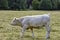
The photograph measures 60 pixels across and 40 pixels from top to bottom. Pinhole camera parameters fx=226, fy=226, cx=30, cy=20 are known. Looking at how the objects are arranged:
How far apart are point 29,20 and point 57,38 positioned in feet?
5.03

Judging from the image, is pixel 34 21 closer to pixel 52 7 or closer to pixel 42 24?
pixel 42 24

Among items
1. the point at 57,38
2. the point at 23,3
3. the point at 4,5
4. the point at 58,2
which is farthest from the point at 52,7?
the point at 57,38

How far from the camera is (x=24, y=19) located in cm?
959

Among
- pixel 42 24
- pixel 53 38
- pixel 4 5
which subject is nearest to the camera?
pixel 42 24

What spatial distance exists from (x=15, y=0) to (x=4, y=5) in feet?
13.1

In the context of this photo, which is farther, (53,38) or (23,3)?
(23,3)

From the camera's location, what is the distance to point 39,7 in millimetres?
63594

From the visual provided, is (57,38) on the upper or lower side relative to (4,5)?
upper

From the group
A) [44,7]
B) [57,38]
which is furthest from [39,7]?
[57,38]

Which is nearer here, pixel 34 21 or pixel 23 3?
pixel 34 21

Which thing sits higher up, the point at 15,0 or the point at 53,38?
the point at 53,38

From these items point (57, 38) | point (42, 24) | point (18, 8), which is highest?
point (42, 24)

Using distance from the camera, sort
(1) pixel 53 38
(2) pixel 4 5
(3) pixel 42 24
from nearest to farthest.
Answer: (3) pixel 42 24, (1) pixel 53 38, (2) pixel 4 5

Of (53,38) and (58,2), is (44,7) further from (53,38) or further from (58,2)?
(53,38)
